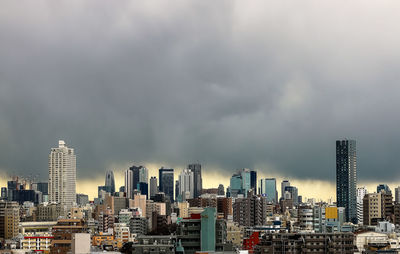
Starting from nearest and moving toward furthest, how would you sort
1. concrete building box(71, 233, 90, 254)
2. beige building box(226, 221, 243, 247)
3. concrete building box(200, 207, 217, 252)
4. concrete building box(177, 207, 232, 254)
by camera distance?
concrete building box(71, 233, 90, 254) < concrete building box(200, 207, 217, 252) < concrete building box(177, 207, 232, 254) < beige building box(226, 221, 243, 247)

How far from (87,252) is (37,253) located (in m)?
51.7

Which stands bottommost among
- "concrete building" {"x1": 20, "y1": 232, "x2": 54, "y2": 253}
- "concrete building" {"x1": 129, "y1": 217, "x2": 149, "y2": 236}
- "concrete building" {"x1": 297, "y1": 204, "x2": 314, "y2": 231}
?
"concrete building" {"x1": 20, "y1": 232, "x2": 54, "y2": 253}

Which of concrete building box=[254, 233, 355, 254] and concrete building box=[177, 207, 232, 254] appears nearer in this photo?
concrete building box=[177, 207, 232, 254]

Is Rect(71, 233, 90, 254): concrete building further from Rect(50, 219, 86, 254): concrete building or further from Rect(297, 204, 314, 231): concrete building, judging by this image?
Rect(297, 204, 314, 231): concrete building

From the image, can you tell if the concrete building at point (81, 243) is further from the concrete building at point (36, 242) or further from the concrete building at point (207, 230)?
the concrete building at point (36, 242)

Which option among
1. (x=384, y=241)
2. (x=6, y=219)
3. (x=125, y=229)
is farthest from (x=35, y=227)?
(x=384, y=241)

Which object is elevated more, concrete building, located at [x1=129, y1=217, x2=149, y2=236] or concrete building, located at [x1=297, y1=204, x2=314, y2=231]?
concrete building, located at [x1=297, y1=204, x2=314, y2=231]

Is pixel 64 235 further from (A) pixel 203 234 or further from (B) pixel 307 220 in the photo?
(B) pixel 307 220

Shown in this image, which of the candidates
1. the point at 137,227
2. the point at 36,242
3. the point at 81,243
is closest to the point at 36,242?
the point at 36,242

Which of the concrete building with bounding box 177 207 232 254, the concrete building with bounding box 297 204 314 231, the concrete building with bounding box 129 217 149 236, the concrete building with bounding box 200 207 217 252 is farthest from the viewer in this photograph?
the concrete building with bounding box 129 217 149 236

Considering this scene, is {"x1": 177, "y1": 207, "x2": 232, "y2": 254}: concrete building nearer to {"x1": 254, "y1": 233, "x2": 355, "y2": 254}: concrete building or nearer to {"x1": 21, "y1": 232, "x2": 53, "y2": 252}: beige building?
{"x1": 254, "y1": 233, "x2": 355, "y2": 254}: concrete building

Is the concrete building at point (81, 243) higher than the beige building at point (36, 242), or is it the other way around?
the concrete building at point (81, 243)

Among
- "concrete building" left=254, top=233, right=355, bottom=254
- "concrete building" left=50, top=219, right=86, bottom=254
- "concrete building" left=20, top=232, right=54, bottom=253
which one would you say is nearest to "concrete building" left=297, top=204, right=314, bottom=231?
"concrete building" left=50, top=219, right=86, bottom=254

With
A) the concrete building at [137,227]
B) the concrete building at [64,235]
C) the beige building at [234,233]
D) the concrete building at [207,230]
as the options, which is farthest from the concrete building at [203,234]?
the concrete building at [137,227]
